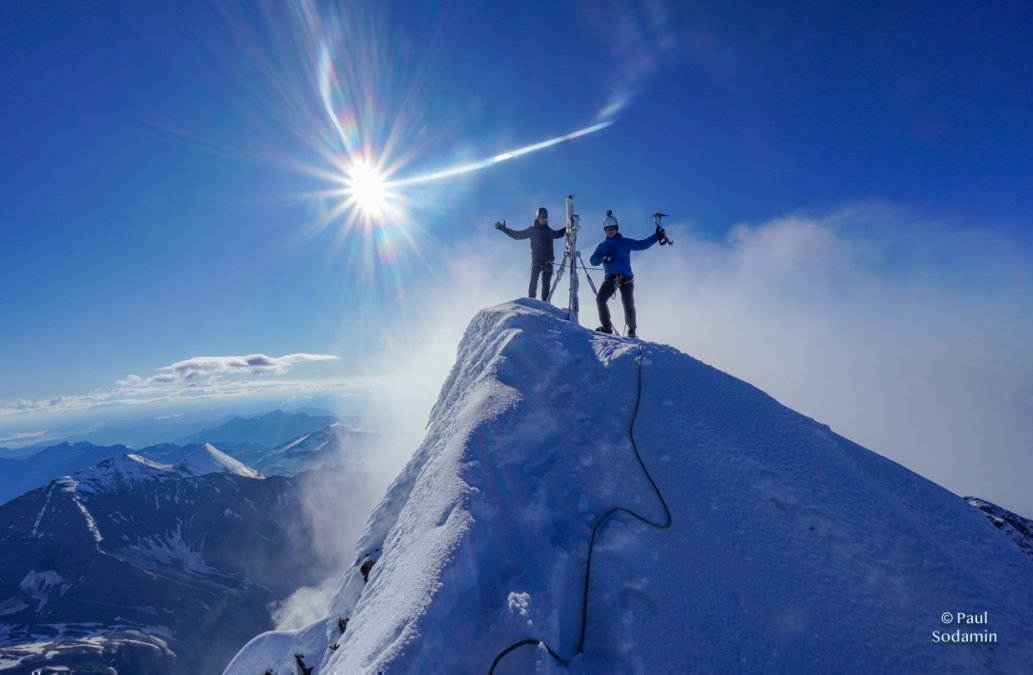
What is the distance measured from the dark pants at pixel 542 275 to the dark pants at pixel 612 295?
402 centimetres

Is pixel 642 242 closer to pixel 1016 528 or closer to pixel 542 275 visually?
pixel 542 275

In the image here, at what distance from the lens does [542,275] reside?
17.3 metres

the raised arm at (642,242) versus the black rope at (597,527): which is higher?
the raised arm at (642,242)

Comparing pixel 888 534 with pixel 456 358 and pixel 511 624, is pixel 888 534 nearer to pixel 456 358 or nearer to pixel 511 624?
pixel 511 624

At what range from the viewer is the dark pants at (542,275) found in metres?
17.1

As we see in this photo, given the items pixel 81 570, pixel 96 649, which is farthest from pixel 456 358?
pixel 81 570

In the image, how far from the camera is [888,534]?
5.02 m

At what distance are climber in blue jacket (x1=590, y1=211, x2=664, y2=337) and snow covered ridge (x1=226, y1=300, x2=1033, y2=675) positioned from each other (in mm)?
6048

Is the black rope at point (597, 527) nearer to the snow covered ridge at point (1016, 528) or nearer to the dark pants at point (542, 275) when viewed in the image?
the snow covered ridge at point (1016, 528)

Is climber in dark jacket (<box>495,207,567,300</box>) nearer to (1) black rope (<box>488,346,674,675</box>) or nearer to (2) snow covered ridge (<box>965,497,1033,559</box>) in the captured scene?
(1) black rope (<box>488,346,674,675</box>)

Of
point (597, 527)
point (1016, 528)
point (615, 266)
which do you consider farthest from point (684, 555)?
point (615, 266)

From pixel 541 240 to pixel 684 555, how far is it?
1388 centimetres

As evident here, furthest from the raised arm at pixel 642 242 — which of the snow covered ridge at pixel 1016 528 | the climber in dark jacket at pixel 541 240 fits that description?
the snow covered ridge at pixel 1016 528

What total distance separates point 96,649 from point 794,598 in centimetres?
21715
